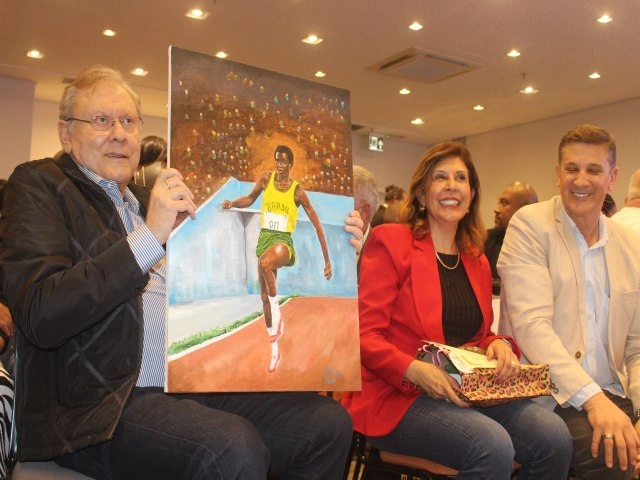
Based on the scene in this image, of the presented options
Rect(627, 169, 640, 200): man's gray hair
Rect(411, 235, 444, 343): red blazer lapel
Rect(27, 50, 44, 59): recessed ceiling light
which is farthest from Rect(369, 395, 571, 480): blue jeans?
Rect(27, 50, 44, 59): recessed ceiling light

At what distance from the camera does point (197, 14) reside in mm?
6559

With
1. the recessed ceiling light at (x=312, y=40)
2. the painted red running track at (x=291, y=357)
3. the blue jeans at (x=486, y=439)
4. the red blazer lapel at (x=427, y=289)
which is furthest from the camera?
the recessed ceiling light at (x=312, y=40)

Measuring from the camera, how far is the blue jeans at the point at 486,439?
1866 mm

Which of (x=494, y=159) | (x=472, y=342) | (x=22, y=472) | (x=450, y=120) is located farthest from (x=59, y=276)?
(x=494, y=159)

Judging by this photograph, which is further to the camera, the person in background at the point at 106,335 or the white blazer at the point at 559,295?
the white blazer at the point at 559,295

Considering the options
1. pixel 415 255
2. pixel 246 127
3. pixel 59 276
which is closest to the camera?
pixel 59 276

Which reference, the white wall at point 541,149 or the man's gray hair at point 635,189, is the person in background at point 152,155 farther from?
the white wall at point 541,149

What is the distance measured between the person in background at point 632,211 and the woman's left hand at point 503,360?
3.92 feet

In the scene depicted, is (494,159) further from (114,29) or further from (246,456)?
(246,456)

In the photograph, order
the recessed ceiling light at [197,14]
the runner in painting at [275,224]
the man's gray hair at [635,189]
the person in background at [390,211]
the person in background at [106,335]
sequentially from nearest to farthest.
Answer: the person in background at [106,335]
the runner in painting at [275,224]
the man's gray hair at [635,189]
the person in background at [390,211]
the recessed ceiling light at [197,14]

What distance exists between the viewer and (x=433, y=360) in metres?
2.03

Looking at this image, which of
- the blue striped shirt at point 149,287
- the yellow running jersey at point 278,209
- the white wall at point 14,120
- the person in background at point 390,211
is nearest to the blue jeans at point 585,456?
the yellow running jersey at point 278,209

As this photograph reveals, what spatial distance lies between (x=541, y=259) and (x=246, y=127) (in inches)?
49.5

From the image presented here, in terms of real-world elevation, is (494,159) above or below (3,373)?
above
